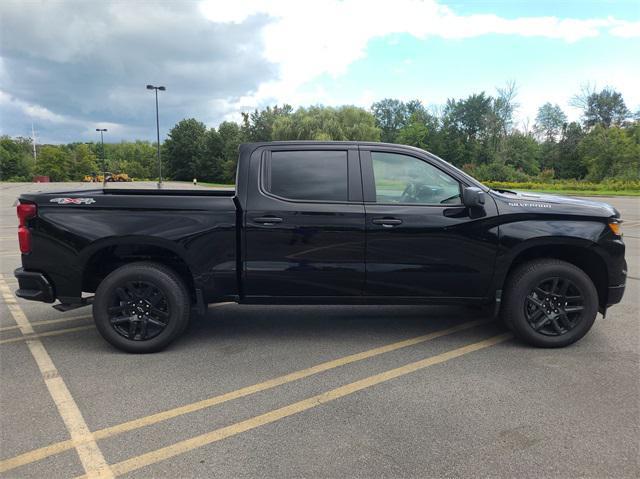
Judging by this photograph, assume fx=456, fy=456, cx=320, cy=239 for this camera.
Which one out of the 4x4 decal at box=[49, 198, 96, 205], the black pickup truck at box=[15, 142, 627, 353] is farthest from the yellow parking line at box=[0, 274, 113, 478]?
the 4x4 decal at box=[49, 198, 96, 205]

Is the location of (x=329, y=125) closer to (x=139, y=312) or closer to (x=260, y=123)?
(x=260, y=123)

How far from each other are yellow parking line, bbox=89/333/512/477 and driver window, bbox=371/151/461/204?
4.51 feet

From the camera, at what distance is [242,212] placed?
3975 mm

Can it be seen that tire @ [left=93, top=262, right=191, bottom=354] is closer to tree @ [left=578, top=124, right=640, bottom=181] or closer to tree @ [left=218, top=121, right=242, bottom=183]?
tree @ [left=578, top=124, right=640, bottom=181]

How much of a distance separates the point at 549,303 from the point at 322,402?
2344 millimetres

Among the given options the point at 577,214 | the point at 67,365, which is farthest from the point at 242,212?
the point at 577,214

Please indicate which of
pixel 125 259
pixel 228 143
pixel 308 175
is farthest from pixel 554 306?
pixel 228 143

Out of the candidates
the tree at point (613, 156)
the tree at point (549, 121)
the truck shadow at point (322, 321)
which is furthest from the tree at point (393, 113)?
the truck shadow at point (322, 321)

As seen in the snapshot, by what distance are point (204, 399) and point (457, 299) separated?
2.33 meters

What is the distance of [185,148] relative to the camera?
90438 mm

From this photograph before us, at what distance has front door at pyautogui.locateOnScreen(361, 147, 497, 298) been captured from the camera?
3961 mm

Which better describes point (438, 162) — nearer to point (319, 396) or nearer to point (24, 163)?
point (319, 396)

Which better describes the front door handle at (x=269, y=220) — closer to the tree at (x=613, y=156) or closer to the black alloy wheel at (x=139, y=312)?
the black alloy wheel at (x=139, y=312)

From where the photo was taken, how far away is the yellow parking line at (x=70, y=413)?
8.23 ft
